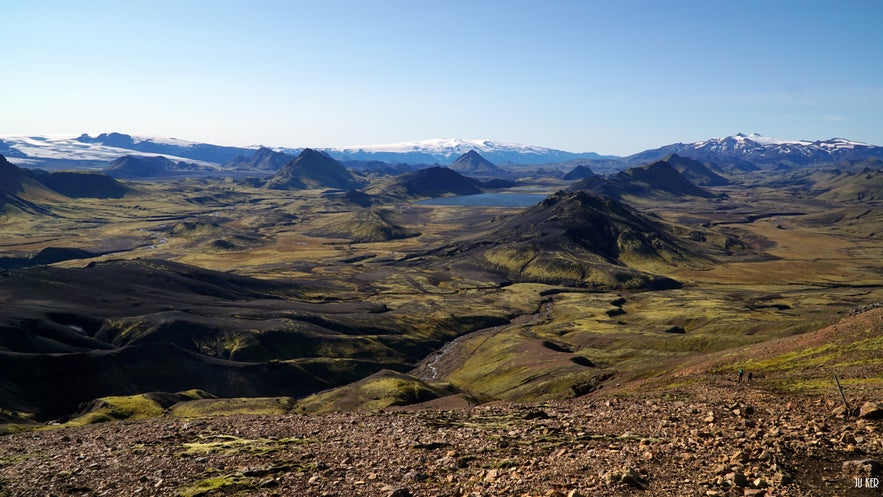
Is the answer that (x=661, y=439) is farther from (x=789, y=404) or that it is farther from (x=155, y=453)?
(x=155, y=453)

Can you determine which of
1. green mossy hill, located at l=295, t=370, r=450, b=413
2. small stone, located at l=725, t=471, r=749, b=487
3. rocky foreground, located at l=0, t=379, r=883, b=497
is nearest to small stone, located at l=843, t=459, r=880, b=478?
rocky foreground, located at l=0, t=379, r=883, b=497

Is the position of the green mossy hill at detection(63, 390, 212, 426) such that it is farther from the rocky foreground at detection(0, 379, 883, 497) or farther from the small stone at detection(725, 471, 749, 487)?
the small stone at detection(725, 471, 749, 487)

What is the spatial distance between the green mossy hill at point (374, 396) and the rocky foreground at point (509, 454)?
64869 millimetres

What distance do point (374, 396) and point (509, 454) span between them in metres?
94.1

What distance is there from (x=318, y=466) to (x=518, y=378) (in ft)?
371

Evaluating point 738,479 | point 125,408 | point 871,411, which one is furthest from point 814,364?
point 125,408

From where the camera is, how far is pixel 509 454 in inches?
1513

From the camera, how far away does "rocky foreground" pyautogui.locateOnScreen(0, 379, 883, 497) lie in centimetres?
2884

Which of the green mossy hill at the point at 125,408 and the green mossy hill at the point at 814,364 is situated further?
the green mossy hill at the point at 125,408

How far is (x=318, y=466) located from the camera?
129 feet

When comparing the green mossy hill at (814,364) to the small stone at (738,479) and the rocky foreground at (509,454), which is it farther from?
the small stone at (738,479)

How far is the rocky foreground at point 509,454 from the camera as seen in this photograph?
28.8m

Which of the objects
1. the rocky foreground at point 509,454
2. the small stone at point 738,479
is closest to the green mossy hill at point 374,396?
the rocky foreground at point 509,454

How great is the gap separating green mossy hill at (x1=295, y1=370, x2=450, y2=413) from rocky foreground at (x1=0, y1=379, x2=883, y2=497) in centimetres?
6487
